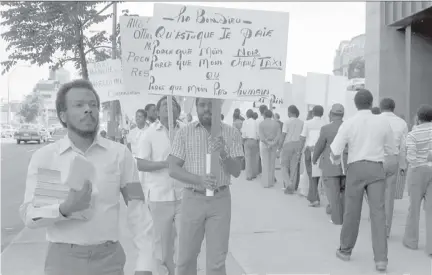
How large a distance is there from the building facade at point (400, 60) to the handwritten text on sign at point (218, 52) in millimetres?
9712

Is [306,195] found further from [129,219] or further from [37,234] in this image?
[129,219]

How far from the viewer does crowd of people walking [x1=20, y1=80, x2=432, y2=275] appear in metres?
2.97

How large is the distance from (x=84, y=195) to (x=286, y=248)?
5014 mm

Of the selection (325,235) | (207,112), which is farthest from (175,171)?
(325,235)

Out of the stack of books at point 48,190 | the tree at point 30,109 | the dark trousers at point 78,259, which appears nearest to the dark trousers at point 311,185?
the dark trousers at point 78,259

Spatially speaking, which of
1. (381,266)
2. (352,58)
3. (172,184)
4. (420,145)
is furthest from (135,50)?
(352,58)

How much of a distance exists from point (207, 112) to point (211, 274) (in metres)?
1.31

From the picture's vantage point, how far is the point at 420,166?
7207mm

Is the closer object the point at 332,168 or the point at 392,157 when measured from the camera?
the point at 392,157

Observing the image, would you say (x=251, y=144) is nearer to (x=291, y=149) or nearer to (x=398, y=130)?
(x=291, y=149)

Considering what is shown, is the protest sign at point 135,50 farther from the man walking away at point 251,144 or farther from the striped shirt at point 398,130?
the man walking away at point 251,144

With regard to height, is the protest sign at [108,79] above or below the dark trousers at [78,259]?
above

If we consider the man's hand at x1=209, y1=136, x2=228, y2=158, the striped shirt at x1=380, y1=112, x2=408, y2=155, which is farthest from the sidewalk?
the man's hand at x1=209, y1=136, x2=228, y2=158

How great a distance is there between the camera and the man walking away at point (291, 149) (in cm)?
1205
